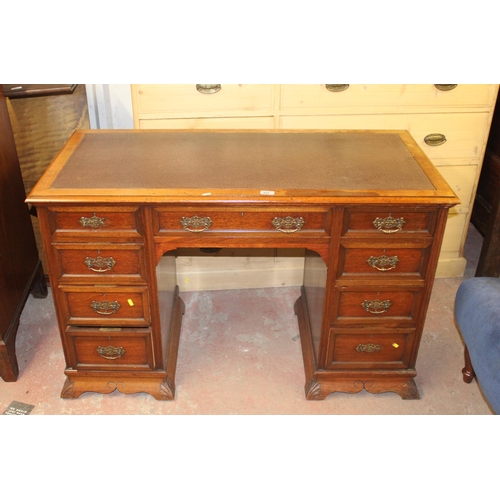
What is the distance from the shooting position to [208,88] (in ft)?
8.98

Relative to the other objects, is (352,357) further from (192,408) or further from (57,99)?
(57,99)

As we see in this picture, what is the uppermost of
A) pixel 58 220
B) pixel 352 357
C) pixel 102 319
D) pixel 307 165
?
Result: pixel 307 165

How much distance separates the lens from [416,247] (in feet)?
7.23

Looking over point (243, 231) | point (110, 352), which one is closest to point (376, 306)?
point (243, 231)

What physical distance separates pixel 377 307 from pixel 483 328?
45 cm

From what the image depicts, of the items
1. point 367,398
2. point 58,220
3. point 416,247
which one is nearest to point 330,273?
point 416,247

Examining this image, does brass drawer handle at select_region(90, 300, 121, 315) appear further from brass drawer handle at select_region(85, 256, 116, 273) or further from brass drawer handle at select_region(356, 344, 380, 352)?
brass drawer handle at select_region(356, 344, 380, 352)

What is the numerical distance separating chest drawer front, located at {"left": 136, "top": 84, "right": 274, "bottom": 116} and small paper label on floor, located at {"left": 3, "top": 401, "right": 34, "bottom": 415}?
58.1 inches

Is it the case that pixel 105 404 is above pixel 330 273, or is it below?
below

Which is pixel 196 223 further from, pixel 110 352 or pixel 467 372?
pixel 467 372

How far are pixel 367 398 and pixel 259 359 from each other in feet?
1.85

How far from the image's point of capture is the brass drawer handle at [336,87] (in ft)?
9.12

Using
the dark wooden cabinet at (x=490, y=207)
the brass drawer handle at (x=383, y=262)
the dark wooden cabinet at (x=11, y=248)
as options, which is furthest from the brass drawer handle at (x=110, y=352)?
the dark wooden cabinet at (x=490, y=207)

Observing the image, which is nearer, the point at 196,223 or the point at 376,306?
the point at 196,223
